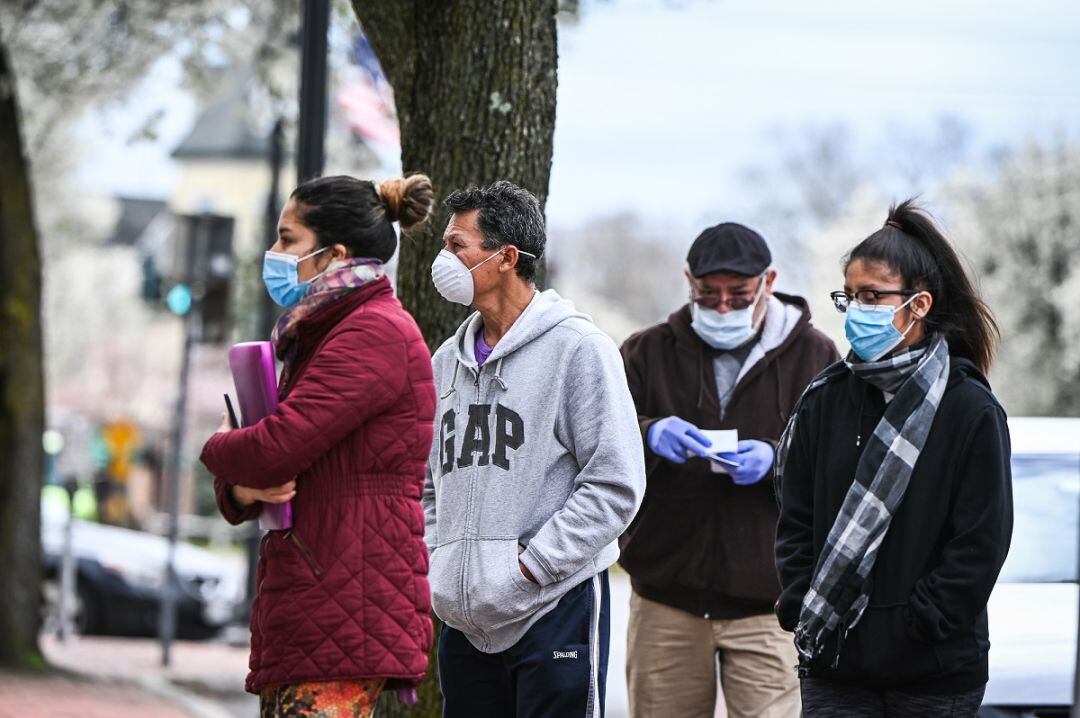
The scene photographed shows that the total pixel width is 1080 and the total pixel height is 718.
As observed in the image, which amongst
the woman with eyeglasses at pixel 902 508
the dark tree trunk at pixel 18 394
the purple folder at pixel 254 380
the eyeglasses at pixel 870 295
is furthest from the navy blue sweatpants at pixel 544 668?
the dark tree trunk at pixel 18 394

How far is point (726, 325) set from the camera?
5.48 m

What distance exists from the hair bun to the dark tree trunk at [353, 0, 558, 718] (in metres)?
1.57

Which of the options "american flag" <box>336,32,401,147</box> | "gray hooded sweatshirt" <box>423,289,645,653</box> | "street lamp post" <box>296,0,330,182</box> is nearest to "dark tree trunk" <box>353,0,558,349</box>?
"gray hooded sweatshirt" <box>423,289,645,653</box>

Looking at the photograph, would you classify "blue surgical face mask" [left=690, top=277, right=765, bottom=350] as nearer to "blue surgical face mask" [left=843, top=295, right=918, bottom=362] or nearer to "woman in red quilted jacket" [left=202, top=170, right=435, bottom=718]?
"blue surgical face mask" [left=843, top=295, right=918, bottom=362]

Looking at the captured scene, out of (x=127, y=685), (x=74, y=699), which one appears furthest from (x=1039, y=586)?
(x=127, y=685)

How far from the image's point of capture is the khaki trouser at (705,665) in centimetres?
533

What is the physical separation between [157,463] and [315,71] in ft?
147

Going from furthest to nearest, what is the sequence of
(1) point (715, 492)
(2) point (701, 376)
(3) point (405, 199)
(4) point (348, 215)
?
(2) point (701, 376), (1) point (715, 492), (3) point (405, 199), (4) point (348, 215)

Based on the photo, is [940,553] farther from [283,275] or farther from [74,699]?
[74,699]

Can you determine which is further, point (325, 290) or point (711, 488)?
point (711, 488)

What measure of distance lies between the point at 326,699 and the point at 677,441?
180cm

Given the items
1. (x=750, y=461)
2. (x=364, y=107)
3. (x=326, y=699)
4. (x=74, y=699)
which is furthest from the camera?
(x=364, y=107)

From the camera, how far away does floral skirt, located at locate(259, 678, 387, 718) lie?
12.5ft

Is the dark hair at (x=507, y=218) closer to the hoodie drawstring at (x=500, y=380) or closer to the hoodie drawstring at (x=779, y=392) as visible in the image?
the hoodie drawstring at (x=500, y=380)
